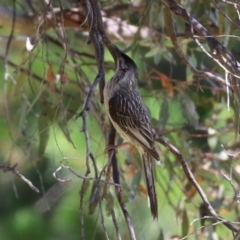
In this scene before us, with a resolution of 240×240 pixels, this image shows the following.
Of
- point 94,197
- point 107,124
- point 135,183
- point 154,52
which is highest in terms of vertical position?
point 94,197

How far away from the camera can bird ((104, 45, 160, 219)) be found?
8.52 ft

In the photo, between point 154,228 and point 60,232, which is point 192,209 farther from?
point 60,232

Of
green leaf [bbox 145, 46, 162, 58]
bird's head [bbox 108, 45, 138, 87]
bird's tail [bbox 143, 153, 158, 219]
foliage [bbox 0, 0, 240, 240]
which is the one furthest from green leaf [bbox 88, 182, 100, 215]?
green leaf [bbox 145, 46, 162, 58]

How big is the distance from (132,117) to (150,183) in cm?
31

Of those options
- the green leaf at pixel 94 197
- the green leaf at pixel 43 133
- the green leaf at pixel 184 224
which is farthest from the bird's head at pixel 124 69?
the green leaf at pixel 184 224

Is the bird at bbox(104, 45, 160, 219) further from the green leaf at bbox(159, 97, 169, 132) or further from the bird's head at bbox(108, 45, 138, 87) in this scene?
the green leaf at bbox(159, 97, 169, 132)

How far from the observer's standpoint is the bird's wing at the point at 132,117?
2.63 m

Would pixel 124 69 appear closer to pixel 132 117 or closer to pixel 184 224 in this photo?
pixel 132 117

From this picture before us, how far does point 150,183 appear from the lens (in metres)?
2.58

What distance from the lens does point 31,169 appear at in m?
4.08

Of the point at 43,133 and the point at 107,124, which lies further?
the point at 107,124

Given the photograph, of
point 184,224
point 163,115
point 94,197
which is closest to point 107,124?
point 163,115

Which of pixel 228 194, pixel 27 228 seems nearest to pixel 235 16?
pixel 228 194

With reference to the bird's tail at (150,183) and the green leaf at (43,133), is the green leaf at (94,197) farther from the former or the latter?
the green leaf at (43,133)
